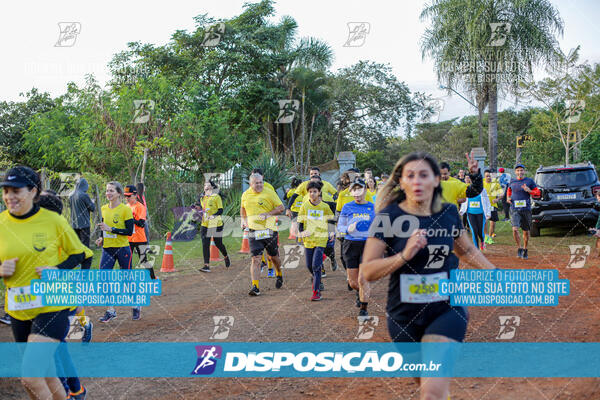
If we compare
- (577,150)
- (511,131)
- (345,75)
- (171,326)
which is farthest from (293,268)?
(511,131)

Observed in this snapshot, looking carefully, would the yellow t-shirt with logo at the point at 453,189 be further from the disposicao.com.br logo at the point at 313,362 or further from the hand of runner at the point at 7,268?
the hand of runner at the point at 7,268

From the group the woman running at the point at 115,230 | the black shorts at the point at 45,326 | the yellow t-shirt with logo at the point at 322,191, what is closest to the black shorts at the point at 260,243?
the yellow t-shirt with logo at the point at 322,191

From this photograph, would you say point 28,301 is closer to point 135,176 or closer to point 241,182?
point 135,176

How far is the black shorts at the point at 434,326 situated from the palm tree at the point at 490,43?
77.3 feet

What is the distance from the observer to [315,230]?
8.12 m

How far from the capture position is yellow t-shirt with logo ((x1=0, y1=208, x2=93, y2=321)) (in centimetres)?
355

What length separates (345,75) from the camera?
36062 millimetres

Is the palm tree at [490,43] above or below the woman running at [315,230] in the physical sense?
above

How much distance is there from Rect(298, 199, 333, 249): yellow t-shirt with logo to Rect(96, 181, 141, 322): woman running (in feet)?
8.61

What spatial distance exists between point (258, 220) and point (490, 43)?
775 inches

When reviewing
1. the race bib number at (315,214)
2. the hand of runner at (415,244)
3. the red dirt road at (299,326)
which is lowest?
the red dirt road at (299,326)

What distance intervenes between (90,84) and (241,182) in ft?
24.2

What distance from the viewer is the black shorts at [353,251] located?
7.23 m

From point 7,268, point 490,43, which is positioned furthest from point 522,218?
point 490,43
